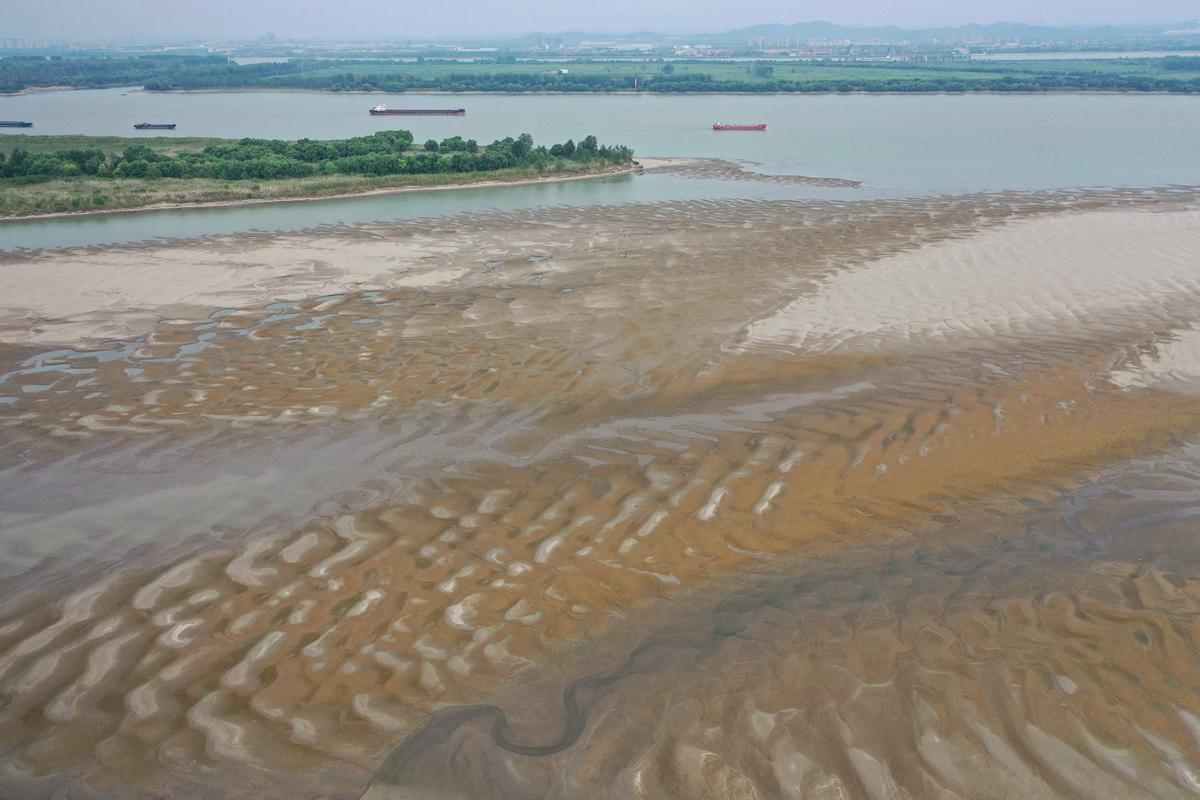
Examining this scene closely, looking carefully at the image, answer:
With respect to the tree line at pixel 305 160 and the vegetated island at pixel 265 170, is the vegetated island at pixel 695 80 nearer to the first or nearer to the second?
the tree line at pixel 305 160

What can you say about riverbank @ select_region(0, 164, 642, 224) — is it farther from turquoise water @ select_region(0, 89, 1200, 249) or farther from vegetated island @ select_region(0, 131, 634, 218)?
turquoise water @ select_region(0, 89, 1200, 249)

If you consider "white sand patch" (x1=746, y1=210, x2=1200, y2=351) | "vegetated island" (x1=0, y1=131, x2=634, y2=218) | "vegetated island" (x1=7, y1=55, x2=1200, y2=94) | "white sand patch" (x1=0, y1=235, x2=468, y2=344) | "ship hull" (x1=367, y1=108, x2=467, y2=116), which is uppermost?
"vegetated island" (x1=7, y1=55, x2=1200, y2=94)

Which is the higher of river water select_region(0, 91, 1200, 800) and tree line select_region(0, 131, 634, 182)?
tree line select_region(0, 131, 634, 182)

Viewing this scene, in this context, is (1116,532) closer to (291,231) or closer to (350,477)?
(350,477)

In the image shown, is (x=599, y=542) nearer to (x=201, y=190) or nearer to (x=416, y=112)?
(x=201, y=190)

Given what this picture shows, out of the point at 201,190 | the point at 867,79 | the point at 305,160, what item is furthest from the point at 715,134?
the point at 867,79

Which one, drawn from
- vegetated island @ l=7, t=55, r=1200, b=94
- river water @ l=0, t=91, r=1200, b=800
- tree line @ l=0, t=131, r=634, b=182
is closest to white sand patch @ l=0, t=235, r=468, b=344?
river water @ l=0, t=91, r=1200, b=800

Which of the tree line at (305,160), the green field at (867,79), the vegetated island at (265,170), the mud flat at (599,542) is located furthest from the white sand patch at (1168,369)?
the green field at (867,79)
